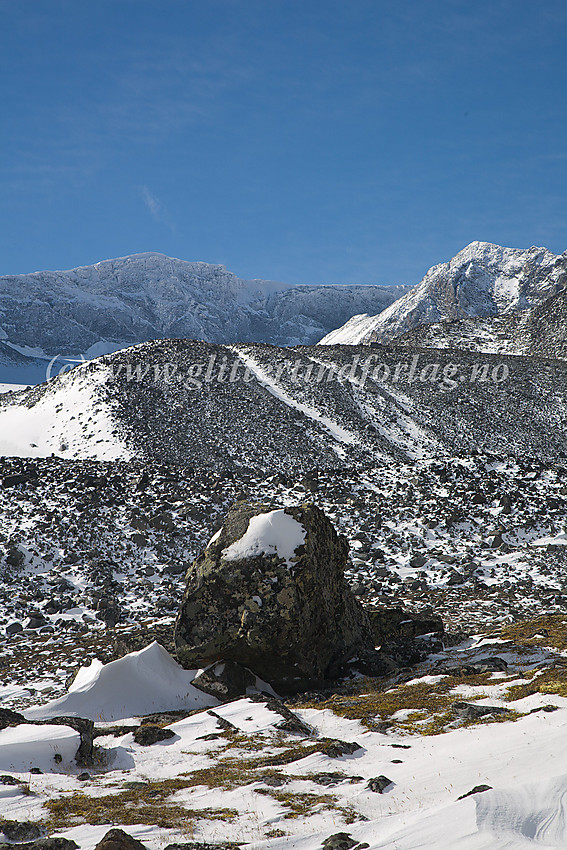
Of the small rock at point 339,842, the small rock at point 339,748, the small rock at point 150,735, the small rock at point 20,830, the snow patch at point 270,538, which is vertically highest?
the snow patch at point 270,538

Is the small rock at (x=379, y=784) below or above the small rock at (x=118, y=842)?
below

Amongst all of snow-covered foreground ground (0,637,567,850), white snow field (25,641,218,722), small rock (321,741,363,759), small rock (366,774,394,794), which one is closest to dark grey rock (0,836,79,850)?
snow-covered foreground ground (0,637,567,850)

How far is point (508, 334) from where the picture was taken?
9712 centimetres

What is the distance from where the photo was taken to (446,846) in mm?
5672

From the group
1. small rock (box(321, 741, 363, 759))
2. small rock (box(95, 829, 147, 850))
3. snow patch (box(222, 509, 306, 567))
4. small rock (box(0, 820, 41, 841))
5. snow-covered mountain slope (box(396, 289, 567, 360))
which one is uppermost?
snow-covered mountain slope (box(396, 289, 567, 360))

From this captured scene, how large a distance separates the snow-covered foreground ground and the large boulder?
5.45 ft

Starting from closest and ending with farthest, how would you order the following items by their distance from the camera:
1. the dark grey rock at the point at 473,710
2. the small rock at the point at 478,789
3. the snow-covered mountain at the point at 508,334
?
the small rock at the point at 478,789
the dark grey rock at the point at 473,710
the snow-covered mountain at the point at 508,334

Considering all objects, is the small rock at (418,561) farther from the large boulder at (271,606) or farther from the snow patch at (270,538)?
the snow patch at (270,538)

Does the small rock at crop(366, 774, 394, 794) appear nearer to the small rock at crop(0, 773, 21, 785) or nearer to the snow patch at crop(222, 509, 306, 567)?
the small rock at crop(0, 773, 21, 785)

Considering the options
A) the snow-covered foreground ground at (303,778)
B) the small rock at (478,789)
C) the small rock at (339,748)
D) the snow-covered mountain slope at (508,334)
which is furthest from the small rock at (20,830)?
the snow-covered mountain slope at (508,334)

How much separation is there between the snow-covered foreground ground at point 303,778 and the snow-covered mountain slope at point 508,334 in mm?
82622

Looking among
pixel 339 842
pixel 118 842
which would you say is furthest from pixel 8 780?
pixel 339 842

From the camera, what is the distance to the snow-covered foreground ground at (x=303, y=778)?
6.25 metres

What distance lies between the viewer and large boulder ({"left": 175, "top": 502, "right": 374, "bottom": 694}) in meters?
14.6
